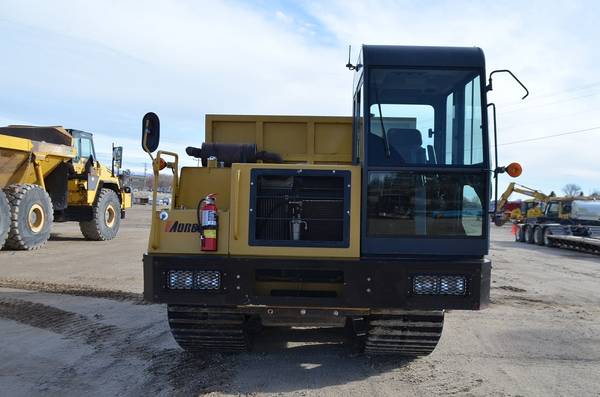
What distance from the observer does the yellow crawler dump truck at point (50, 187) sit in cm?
1194

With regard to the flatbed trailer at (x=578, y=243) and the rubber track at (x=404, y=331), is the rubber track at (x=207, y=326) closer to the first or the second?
the rubber track at (x=404, y=331)

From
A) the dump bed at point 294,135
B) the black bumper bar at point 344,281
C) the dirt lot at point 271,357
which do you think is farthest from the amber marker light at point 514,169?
the dump bed at point 294,135

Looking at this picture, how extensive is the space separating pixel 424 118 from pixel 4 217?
10133mm

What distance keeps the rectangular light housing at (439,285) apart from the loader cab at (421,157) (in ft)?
0.67

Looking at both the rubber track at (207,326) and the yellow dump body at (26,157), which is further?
the yellow dump body at (26,157)

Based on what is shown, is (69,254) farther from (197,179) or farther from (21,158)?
(197,179)

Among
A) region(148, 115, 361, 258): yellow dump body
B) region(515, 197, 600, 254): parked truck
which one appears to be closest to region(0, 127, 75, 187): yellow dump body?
region(148, 115, 361, 258): yellow dump body

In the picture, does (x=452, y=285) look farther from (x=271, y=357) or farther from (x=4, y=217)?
(x=4, y=217)

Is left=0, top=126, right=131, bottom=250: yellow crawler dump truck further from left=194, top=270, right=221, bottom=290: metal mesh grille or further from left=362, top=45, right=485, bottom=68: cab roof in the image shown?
left=362, top=45, right=485, bottom=68: cab roof

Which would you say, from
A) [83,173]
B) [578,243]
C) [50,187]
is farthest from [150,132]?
[578,243]

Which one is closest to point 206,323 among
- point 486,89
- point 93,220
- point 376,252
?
point 376,252

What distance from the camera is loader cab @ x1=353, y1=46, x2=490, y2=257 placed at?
4215 millimetres

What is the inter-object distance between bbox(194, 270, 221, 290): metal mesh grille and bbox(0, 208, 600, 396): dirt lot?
2.58 feet

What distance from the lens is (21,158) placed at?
40.5ft
